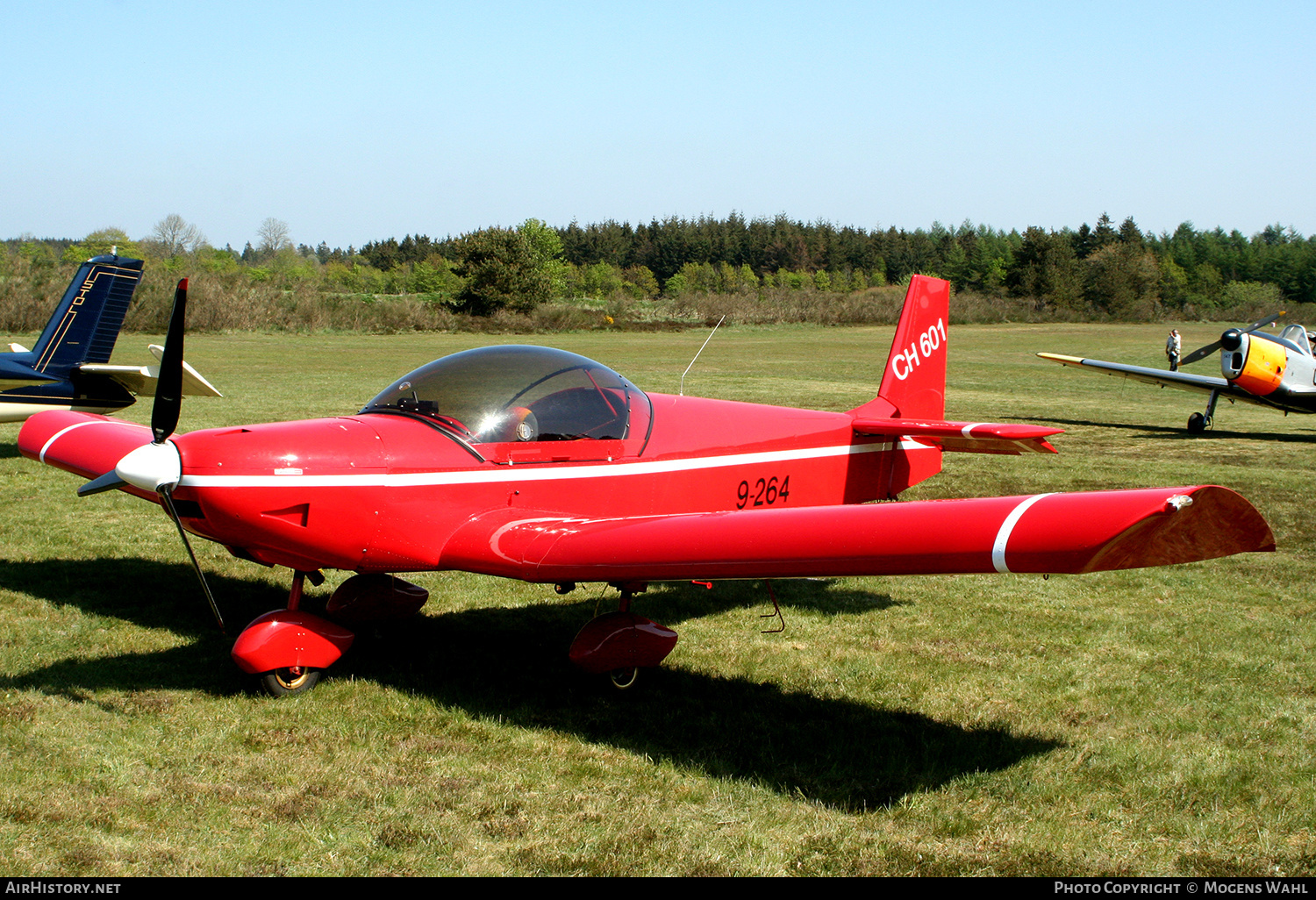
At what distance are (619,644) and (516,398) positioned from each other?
139 cm

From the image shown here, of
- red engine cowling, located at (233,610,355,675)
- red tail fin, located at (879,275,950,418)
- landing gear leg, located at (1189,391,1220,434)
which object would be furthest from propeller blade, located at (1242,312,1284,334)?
red engine cowling, located at (233,610,355,675)

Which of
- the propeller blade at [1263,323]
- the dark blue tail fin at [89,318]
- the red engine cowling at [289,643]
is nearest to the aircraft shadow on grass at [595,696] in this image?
the red engine cowling at [289,643]

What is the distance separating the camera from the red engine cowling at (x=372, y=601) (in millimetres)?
5723

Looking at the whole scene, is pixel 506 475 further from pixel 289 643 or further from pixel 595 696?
pixel 289 643

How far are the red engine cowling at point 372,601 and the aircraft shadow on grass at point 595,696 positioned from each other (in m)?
0.12

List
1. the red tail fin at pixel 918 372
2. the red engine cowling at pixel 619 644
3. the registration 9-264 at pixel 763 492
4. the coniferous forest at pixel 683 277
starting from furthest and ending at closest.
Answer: the coniferous forest at pixel 683 277 → the red tail fin at pixel 918 372 → the registration 9-264 at pixel 763 492 → the red engine cowling at pixel 619 644

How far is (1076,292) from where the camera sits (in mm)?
74812

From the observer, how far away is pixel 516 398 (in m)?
5.07

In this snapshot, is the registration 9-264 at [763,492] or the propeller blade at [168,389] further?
the registration 9-264 at [763,492]

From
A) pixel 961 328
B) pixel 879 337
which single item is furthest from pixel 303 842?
pixel 961 328

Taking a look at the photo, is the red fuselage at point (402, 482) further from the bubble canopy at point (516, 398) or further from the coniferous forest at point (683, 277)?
the coniferous forest at point (683, 277)

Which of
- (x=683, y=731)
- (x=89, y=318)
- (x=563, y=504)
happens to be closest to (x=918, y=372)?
(x=563, y=504)

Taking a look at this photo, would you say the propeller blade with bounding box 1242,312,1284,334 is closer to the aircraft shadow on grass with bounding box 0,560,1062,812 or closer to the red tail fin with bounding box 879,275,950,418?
the red tail fin with bounding box 879,275,950,418

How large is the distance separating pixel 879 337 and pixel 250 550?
157ft
